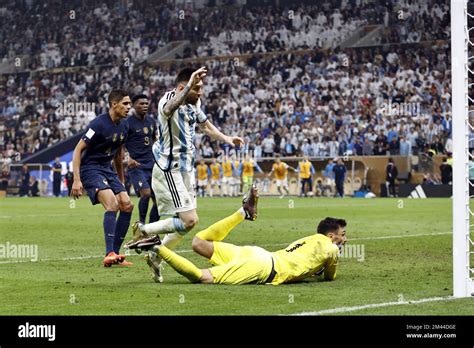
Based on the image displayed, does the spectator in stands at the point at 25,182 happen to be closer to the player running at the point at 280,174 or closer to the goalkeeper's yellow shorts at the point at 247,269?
the player running at the point at 280,174

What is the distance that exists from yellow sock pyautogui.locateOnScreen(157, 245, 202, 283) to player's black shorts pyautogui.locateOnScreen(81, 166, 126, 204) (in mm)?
2578

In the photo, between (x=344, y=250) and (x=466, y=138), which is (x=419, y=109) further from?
(x=466, y=138)

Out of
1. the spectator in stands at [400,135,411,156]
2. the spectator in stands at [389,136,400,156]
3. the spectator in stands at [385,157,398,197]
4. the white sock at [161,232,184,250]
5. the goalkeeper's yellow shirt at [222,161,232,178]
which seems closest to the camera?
the white sock at [161,232,184,250]

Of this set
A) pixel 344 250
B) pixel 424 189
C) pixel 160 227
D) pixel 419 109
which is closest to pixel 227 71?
pixel 419 109

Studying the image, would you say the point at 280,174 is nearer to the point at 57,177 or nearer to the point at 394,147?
the point at 394,147

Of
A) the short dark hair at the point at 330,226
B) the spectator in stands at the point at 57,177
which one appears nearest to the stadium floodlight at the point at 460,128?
the short dark hair at the point at 330,226

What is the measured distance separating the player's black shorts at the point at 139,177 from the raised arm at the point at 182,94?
494 cm

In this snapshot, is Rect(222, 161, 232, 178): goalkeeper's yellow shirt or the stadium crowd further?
Rect(222, 161, 232, 178): goalkeeper's yellow shirt

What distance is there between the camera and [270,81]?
46219 millimetres

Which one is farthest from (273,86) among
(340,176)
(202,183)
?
(340,176)

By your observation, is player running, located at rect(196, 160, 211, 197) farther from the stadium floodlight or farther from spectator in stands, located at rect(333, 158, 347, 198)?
the stadium floodlight

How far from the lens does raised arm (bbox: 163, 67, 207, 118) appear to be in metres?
8.84

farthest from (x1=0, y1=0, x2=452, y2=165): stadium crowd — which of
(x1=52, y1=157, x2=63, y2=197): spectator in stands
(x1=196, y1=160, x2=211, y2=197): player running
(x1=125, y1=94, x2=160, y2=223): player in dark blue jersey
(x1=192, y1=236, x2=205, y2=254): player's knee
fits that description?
(x1=192, y1=236, x2=205, y2=254): player's knee

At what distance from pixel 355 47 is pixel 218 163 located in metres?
9.37
